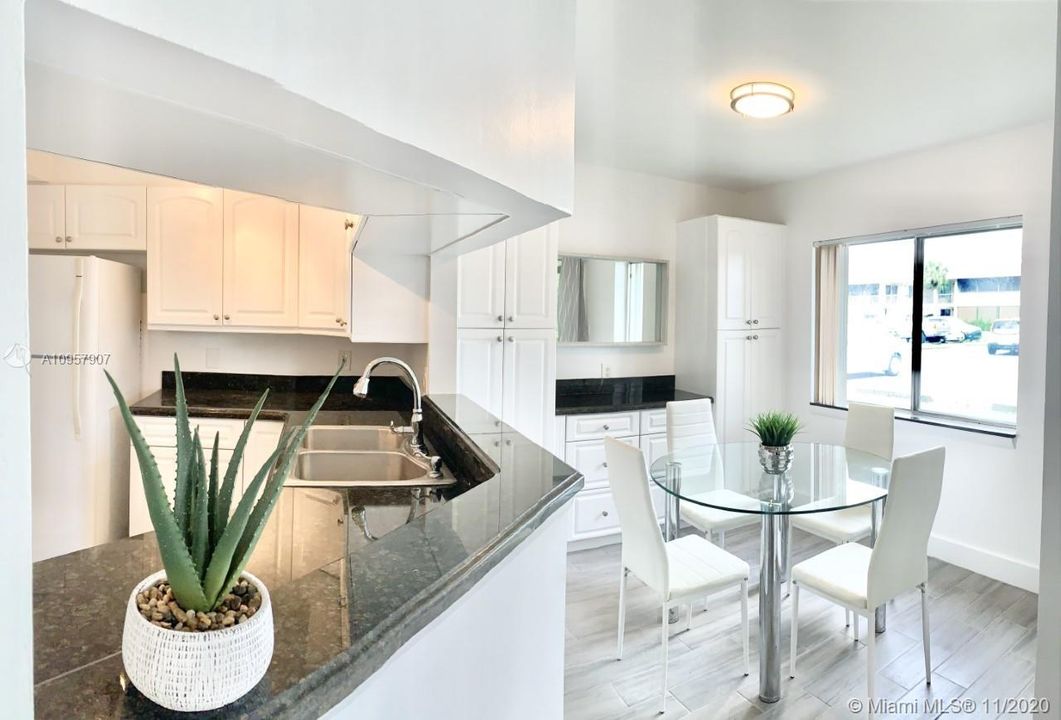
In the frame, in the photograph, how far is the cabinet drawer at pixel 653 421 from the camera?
375 cm

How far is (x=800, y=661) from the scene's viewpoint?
241 cm

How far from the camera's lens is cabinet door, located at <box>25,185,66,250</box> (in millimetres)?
3016

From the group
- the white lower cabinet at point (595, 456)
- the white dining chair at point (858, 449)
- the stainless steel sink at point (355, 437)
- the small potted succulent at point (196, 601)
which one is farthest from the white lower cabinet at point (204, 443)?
the white dining chair at point (858, 449)

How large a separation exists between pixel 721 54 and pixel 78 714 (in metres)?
2.70

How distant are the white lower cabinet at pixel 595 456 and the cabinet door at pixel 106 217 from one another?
260cm

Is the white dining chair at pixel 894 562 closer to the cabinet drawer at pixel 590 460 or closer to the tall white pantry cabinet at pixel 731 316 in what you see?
the cabinet drawer at pixel 590 460

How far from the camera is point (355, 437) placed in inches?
100

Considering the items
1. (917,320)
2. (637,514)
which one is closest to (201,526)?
(637,514)

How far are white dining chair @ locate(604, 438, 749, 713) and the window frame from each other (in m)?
2.09

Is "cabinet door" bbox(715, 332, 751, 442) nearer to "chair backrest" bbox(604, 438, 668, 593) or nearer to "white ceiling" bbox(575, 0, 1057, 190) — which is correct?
"white ceiling" bbox(575, 0, 1057, 190)

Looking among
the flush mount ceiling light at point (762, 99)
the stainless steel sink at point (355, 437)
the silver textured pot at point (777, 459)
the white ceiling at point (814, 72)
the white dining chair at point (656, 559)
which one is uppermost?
the white ceiling at point (814, 72)

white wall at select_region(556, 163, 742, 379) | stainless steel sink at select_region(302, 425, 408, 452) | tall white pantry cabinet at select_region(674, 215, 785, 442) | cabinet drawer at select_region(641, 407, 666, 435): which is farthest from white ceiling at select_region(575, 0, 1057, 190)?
stainless steel sink at select_region(302, 425, 408, 452)

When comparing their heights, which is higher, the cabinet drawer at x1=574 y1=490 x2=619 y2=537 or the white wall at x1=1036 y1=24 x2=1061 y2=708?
the white wall at x1=1036 y1=24 x2=1061 y2=708

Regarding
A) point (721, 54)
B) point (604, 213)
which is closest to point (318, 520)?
point (721, 54)
